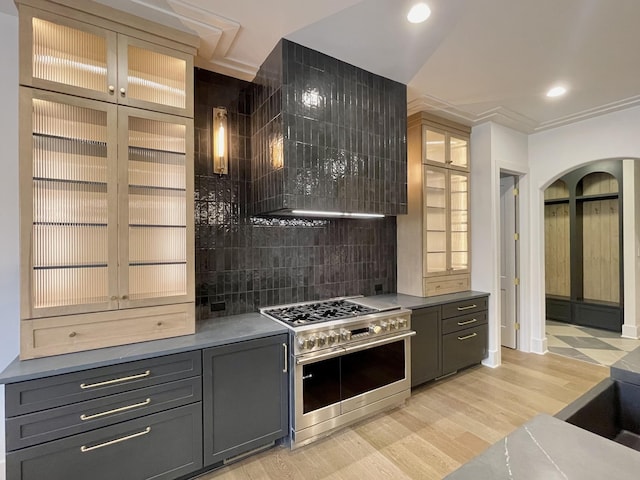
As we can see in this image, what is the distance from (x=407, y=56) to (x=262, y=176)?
1485 millimetres

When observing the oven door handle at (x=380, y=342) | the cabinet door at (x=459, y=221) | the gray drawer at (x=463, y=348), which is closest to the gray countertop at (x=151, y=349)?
the oven door handle at (x=380, y=342)

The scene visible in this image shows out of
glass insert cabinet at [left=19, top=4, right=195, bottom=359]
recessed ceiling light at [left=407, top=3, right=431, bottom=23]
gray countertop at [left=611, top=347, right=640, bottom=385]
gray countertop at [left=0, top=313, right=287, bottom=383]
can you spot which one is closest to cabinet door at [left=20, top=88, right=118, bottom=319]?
glass insert cabinet at [left=19, top=4, right=195, bottom=359]

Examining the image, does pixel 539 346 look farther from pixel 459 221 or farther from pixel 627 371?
pixel 627 371

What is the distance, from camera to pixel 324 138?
8.06 feet

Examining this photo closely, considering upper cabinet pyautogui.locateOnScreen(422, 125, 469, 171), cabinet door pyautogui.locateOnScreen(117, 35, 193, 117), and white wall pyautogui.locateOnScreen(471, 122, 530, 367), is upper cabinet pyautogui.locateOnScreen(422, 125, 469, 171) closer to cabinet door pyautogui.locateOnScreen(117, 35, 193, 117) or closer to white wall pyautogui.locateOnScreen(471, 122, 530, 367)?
white wall pyautogui.locateOnScreen(471, 122, 530, 367)

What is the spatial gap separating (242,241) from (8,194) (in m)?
1.51

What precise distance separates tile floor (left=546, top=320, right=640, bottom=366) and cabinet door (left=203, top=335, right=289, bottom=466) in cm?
388

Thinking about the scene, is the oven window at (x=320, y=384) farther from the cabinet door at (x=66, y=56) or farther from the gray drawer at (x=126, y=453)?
the cabinet door at (x=66, y=56)

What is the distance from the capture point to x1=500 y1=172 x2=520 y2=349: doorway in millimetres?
4152

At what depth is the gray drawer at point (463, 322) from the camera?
3221 mm

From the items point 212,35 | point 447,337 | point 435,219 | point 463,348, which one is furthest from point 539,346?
point 212,35

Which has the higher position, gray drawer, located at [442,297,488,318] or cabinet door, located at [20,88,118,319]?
Answer: cabinet door, located at [20,88,118,319]

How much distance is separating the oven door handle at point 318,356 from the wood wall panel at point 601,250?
5.29 metres

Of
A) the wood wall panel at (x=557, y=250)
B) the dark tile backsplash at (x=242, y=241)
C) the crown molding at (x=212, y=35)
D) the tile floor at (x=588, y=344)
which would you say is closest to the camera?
the crown molding at (x=212, y=35)
